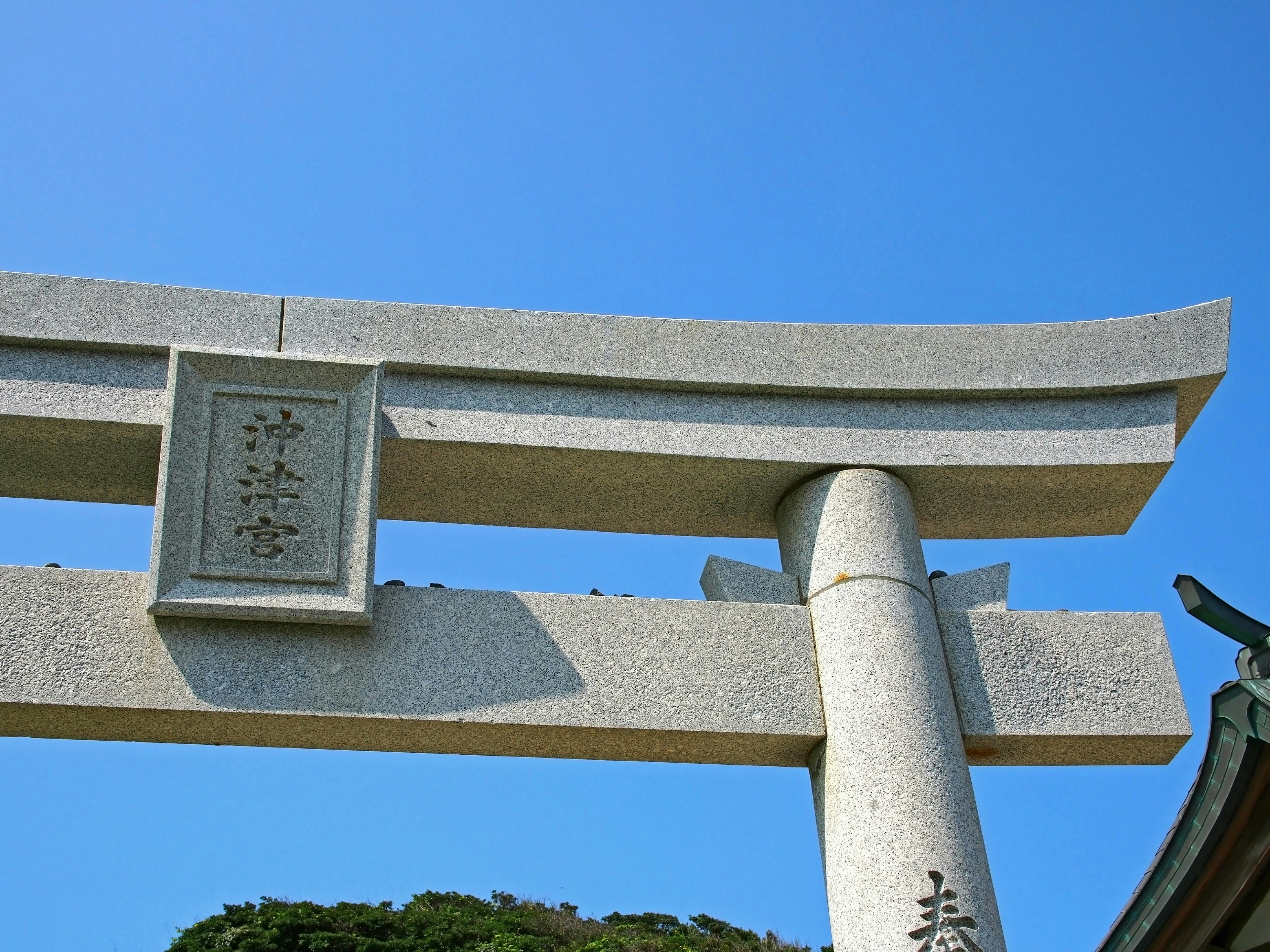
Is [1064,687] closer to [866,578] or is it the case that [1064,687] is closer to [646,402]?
[866,578]

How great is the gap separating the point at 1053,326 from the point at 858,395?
0.84 metres

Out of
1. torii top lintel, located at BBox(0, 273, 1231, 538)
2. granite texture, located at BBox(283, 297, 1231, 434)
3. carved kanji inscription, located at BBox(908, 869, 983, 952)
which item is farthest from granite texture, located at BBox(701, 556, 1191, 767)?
granite texture, located at BBox(283, 297, 1231, 434)

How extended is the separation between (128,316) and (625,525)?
6.72 feet

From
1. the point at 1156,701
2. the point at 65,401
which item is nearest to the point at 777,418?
the point at 1156,701

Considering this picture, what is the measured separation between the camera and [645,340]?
5.25 meters

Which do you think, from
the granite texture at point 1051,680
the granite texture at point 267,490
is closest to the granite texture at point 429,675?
the granite texture at point 267,490

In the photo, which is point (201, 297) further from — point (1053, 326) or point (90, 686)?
point (1053, 326)

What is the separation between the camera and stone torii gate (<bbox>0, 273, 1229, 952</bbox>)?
14.7 feet

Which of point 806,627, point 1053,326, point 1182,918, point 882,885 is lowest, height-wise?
point 1182,918

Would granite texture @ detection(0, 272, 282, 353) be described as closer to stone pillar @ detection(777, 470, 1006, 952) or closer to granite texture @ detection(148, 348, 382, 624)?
granite texture @ detection(148, 348, 382, 624)

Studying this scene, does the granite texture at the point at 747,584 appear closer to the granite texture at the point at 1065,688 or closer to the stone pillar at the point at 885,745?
the stone pillar at the point at 885,745

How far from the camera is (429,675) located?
4.59 m

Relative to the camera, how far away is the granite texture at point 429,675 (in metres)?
4.43

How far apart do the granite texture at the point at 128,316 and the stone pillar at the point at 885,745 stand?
2232mm
